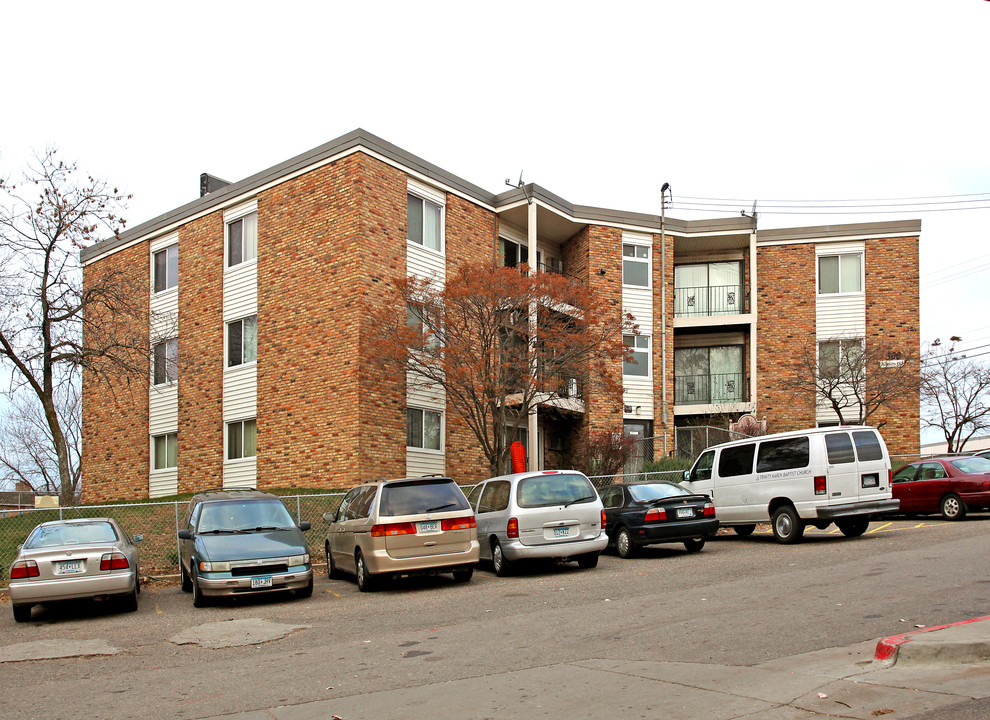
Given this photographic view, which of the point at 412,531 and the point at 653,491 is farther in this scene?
the point at 653,491

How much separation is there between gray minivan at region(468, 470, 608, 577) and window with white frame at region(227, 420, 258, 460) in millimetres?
12806

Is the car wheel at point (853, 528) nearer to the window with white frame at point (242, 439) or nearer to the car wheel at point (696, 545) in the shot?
the car wheel at point (696, 545)

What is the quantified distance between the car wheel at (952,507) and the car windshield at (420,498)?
11818 mm

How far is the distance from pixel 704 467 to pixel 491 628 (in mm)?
9978

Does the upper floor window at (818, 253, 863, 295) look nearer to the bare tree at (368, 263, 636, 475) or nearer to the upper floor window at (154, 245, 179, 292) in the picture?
the bare tree at (368, 263, 636, 475)

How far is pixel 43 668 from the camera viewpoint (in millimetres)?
9656

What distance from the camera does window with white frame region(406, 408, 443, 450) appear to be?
1014 inches

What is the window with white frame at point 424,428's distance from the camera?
25766 millimetres

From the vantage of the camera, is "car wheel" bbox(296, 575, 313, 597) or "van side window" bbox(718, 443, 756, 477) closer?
"car wheel" bbox(296, 575, 313, 597)

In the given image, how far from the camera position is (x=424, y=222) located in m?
27.1

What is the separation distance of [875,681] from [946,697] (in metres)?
0.65

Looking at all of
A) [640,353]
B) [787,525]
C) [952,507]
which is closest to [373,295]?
[640,353]

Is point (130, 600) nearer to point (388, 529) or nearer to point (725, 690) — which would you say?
point (388, 529)

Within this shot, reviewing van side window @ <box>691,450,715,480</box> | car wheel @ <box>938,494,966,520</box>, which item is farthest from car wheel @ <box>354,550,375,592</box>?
car wheel @ <box>938,494,966,520</box>
